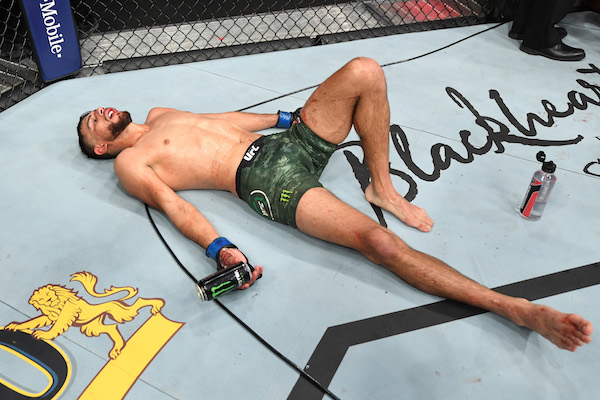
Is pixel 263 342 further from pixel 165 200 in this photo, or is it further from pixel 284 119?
pixel 284 119

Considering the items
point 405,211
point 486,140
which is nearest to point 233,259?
point 405,211

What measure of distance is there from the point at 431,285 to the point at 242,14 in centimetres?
335

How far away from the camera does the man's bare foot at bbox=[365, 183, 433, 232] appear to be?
7.47ft

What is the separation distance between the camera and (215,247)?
205 cm

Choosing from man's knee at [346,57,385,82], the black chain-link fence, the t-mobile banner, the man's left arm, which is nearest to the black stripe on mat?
man's knee at [346,57,385,82]

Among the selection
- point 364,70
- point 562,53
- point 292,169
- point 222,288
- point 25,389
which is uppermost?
point 364,70

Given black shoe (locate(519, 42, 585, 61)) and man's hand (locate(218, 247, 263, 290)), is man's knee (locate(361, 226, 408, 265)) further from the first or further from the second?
black shoe (locate(519, 42, 585, 61))

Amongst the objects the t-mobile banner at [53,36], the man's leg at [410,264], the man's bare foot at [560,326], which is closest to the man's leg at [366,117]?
the man's leg at [410,264]

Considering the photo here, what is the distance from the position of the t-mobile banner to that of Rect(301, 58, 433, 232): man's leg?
193 cm

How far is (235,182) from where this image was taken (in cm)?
232

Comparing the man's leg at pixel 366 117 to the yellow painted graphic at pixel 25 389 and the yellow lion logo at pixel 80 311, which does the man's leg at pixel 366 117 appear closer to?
the yellow lion logo at pixel 80 311

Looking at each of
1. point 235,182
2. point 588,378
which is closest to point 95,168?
point 235,182

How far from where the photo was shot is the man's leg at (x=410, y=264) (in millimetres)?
1722

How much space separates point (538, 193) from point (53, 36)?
120 inches
